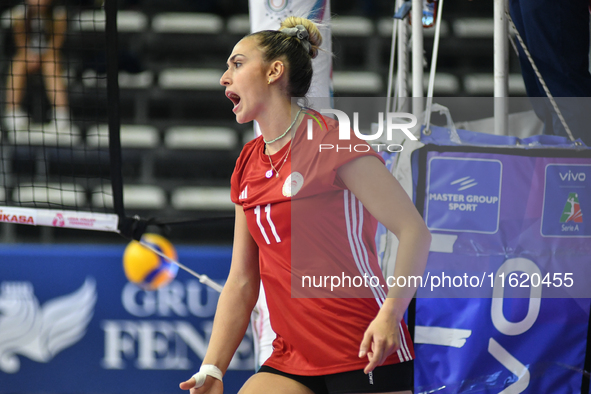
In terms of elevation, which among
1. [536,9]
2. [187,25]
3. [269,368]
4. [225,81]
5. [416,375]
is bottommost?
[416,375]

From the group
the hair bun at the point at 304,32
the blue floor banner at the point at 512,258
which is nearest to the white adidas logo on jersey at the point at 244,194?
the hair bun at the point at 304,32

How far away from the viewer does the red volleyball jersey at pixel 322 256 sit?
4.67 ft

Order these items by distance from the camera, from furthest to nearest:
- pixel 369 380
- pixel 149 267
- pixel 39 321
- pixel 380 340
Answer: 1. pixel 39 321
2. pixel 149 267
3. pixel 369 380
4. pixel 380 340

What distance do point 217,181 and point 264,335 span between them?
2946 mm

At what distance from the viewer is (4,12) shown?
5320 mm

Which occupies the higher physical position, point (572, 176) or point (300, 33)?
→ point (300, 33)

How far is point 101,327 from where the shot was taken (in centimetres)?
349

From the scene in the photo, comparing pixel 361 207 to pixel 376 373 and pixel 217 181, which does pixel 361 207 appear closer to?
pixel 376 373

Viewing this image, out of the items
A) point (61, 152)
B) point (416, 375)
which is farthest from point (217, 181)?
point (416, 375)

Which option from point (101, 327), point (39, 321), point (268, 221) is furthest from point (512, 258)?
point (39, 321)

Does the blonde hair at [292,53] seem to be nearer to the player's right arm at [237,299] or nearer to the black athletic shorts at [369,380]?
the player's right arm at [237,299]

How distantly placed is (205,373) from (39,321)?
2328 millimetres

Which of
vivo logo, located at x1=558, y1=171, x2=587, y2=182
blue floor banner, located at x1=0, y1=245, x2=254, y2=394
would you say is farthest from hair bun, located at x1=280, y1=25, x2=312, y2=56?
blue floor banner, located at x1=0, y1=245, x2=254, y2=394

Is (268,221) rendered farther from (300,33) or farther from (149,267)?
(149,267)
